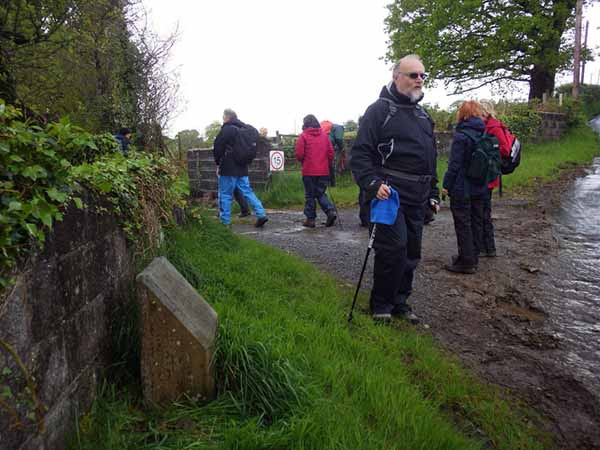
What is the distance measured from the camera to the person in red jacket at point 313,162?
869cm

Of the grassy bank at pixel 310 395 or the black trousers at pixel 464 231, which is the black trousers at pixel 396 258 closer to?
the grassy bank at pixel 310 395

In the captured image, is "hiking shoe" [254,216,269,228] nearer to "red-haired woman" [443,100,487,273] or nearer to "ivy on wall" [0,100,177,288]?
"red-haired woman" [443,100,487,273]

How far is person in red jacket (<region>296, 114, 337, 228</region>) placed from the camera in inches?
342

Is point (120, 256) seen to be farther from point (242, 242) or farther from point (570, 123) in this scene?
point (570, 123)

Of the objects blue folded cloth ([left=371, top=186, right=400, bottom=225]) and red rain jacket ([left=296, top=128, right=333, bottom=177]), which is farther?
red rain jacket ([left=296, top=128, right=333, bottom=177])

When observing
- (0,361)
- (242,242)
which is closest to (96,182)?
(0,361)

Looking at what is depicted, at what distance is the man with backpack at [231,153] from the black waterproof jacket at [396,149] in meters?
4.19

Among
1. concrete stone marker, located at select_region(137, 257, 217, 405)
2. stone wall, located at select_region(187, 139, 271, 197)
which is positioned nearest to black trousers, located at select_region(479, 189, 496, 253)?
concrete stone marker, located at select_region(137, 257, 217, 405)

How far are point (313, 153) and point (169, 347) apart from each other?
258 inches

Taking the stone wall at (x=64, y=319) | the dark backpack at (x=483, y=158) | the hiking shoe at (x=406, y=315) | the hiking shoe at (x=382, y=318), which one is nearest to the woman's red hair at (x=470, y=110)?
the dark backpack at (x=483, y=158)

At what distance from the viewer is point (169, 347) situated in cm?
249

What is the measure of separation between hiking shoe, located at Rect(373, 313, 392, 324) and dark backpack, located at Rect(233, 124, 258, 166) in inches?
181

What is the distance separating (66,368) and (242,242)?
383 centimetres

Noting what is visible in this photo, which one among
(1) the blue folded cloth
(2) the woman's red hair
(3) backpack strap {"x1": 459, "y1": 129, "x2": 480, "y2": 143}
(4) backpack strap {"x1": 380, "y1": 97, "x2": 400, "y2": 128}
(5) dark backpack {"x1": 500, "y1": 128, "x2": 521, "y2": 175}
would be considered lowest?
(1) the blue folded cloth
